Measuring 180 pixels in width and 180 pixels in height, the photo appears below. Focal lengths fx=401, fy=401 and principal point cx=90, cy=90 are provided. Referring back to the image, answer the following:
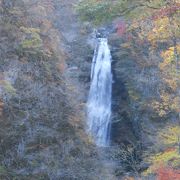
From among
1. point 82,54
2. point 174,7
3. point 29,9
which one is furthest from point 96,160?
point 82,54

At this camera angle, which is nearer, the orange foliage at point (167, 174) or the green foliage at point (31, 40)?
the orange foliage at point (167, 174)

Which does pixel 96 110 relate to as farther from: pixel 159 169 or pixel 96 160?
pixel 159 169

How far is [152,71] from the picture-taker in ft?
84.3

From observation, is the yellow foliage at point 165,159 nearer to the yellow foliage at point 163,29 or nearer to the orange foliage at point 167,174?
the orange foliage at point 167,174

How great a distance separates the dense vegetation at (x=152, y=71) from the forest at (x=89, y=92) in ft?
0.10

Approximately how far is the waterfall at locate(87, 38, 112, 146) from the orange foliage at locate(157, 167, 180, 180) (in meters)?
11.6

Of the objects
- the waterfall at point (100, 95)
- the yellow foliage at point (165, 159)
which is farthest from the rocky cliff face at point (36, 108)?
the waterfall at point (100, 95)

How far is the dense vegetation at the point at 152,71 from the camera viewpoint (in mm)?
8289

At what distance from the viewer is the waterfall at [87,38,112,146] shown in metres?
26.1

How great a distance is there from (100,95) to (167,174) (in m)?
15.0

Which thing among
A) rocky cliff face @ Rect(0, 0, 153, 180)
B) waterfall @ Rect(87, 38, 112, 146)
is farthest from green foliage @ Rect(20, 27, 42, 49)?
waterfall @ Rect(87, 38, 112, 146)

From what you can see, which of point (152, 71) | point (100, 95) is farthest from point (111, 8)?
point (100, 95)

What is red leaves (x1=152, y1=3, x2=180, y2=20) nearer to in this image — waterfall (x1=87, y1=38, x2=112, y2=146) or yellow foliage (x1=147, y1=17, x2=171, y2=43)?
yellow foliage (x1=147, y1=17, x2=171, y2=43)

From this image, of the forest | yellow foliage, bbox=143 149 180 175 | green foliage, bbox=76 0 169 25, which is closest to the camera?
green foliage, bbox=76 0 169 25
